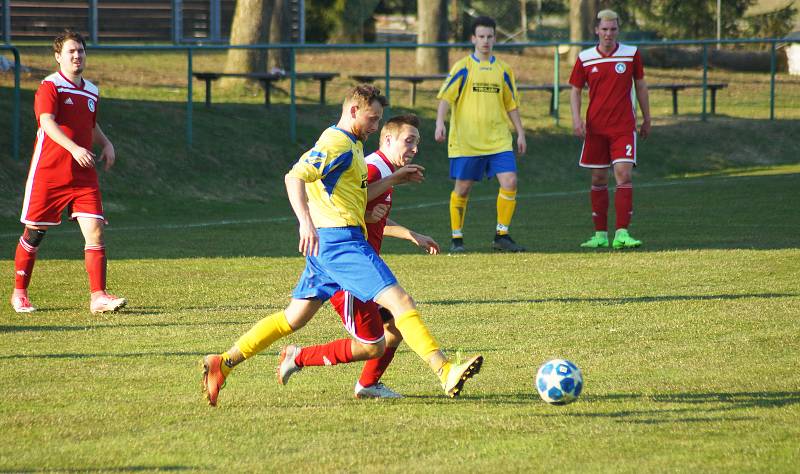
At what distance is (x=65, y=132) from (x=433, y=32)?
2156cm

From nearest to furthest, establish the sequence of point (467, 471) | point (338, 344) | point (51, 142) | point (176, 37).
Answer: point (467, 471) < point (338, 344) < point (51, 142) < point (176, 37)

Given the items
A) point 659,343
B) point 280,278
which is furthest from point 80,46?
point 659,343

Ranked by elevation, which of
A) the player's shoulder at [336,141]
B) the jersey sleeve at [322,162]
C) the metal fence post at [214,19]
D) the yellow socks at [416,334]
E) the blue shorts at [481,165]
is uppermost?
the metal fence post at [214,19]

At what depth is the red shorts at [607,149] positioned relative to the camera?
12.4 metres

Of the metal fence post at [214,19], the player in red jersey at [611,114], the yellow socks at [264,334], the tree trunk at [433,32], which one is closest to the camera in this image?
the yellow socks at [264,334]

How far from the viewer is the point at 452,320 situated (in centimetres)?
847

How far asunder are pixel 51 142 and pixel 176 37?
2147 cm

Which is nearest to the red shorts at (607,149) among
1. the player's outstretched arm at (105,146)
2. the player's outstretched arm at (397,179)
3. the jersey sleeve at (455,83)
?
the jersey sleeve at (455,83)

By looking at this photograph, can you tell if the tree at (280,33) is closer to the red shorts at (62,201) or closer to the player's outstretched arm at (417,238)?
the red shorts at (62,201)

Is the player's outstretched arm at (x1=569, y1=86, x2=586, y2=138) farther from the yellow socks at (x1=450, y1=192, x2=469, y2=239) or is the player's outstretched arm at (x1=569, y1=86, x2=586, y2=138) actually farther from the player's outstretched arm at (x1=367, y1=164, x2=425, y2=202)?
the player's outstretched arm at (x1=367, y1=164, x2=425, y2=202)

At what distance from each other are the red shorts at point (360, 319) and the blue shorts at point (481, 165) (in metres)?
6.62

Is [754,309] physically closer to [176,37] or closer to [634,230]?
[634,230]

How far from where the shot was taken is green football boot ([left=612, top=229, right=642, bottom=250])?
12242mm

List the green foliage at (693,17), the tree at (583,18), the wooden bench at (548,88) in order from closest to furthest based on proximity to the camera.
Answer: the wooden bench at (548,88), the tree at (583,18), the green foliage at (693,17)
